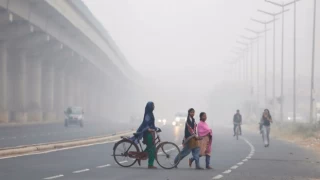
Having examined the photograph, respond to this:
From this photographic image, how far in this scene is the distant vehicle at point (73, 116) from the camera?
72.0 metres

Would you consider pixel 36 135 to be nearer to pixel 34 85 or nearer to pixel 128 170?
pixel 128 170

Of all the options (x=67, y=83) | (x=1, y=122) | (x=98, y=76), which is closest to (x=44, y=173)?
(x=1, y=122)

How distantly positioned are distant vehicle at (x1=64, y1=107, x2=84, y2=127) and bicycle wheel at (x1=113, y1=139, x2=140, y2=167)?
4886 centimetres

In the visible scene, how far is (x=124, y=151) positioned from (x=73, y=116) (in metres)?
50.1

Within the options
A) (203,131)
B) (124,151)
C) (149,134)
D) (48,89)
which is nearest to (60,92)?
(48,89)

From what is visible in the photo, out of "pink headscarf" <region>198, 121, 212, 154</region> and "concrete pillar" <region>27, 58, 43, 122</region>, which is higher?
"concrete pillar" <region>27, 58, 43, 122</region>

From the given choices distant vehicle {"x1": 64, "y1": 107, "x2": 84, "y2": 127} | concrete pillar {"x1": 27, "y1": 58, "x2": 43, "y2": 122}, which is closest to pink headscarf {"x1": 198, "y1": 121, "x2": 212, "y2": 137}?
distant vehicle {"x1": 64, "y1": 107, "x2": 84, "y2": 127}

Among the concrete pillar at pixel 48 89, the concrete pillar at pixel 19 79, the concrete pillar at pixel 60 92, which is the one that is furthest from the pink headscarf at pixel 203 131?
the concrete pillar at pixel 60 92

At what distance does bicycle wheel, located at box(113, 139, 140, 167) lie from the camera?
22823 mm

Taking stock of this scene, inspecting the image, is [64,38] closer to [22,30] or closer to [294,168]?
[22,30]

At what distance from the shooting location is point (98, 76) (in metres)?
128

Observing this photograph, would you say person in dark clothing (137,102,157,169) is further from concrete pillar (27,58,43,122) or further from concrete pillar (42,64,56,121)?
concrete pillar (42,64,56,121)

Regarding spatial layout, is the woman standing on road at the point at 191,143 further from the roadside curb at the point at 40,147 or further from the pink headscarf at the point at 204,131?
the roadside curb at the point at 40,147

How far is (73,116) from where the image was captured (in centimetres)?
7262
